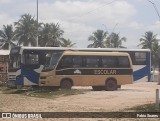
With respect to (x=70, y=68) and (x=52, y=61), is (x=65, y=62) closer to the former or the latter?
(x=70, y=68)

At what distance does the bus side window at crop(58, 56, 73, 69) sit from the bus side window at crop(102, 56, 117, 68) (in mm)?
2468

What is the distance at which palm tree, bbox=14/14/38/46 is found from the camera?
77312 mm

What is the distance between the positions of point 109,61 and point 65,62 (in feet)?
10.9

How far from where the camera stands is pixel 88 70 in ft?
92.0

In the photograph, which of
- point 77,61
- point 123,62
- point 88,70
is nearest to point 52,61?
point 77,61

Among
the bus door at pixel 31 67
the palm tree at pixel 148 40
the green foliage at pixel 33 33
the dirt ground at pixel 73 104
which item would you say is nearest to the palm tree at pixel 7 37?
the green foliage at pixel 33 33

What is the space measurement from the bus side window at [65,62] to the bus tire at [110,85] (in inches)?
122

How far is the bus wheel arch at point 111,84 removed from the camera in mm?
28692

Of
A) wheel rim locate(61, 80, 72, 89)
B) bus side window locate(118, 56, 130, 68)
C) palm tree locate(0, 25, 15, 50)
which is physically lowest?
wheel rim locate(61, 80, 72, 89)

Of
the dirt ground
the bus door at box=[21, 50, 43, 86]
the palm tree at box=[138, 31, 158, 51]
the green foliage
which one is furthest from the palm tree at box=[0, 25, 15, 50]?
the dirt ground

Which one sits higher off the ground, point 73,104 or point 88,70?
point 88,70

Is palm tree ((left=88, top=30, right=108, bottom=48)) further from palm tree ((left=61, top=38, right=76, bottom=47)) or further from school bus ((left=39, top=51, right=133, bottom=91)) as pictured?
school bus ((left=39, top=51, right=133, bottom=91))

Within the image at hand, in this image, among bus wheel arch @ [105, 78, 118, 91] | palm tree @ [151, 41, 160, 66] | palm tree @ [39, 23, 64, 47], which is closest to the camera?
bus wheel arch @ [105, 78, 118, 91]

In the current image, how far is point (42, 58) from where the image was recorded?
95.3 ft
